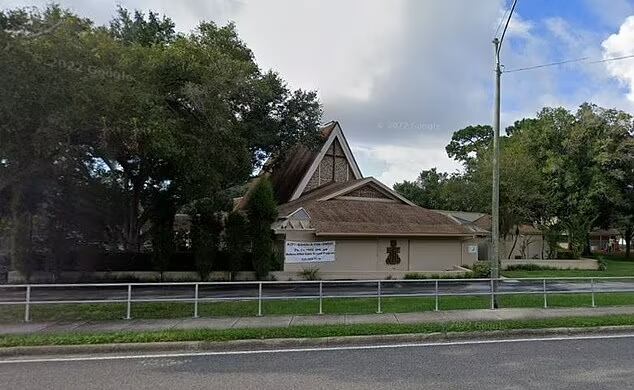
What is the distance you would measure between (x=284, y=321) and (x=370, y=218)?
54.0 ft

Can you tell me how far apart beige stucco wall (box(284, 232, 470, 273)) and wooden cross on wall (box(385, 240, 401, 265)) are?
14cm

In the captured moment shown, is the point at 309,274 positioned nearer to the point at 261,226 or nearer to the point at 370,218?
the point at 261,226

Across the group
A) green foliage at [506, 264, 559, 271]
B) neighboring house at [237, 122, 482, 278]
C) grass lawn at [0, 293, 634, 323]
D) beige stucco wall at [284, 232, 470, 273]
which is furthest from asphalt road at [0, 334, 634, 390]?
green foliage at [506, 264, 559, 271]

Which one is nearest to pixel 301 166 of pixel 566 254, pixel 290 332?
pixel 566 254

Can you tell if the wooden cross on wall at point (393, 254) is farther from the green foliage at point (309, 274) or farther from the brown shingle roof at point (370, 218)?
the green foliage at point (309, 274)

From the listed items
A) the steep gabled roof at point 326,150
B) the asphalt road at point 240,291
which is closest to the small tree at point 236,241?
the asphalt road at point 240,291

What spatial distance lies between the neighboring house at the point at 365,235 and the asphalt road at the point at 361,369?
16082 millimetres

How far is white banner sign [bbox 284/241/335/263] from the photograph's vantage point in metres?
24.2

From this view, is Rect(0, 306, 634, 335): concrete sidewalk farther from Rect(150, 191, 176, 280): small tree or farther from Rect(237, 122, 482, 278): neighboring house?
Rect(237, 122, 482, 278): neighboring house

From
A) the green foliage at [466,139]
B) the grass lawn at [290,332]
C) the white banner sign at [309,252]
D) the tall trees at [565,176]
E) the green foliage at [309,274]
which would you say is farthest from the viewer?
the green foliage at [466,139]

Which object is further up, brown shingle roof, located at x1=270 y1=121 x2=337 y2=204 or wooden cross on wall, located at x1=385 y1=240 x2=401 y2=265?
brown shingle roof, located at x1=270 y1=121 x2=337 y2=204

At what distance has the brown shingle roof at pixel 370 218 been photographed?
24.9m

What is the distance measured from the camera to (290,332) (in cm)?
915

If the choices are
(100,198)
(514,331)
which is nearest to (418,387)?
(514,331)
